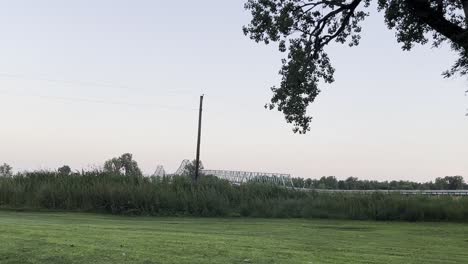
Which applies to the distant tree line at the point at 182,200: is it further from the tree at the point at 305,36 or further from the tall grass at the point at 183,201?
the tree at the point at 305,36

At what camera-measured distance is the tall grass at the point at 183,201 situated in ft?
105

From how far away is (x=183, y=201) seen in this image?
3266cm

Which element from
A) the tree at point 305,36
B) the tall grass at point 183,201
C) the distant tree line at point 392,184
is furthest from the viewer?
the distant tree line at point 392,184

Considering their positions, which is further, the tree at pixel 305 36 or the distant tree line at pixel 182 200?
the distant tree line at pixel 182 200

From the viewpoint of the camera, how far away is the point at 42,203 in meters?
31.9

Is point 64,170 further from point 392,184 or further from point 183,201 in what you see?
point 392,184

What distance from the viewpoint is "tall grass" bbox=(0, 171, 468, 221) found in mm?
32031

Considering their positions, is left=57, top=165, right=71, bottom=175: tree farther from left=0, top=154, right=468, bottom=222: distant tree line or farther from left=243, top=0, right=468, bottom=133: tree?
left=243, top=0, right=468, bottom=133: tree

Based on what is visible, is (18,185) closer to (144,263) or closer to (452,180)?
(144,263)

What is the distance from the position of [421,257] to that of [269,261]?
4030 mm

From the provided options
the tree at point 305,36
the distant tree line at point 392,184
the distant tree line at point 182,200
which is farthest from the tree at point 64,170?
the distant tree line at point 392,184

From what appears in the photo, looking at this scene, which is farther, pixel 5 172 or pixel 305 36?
pixel 5 172

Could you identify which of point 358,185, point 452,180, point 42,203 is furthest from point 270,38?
point 452,180

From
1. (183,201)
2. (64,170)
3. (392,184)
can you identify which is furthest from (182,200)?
(392,184)
